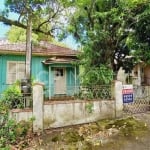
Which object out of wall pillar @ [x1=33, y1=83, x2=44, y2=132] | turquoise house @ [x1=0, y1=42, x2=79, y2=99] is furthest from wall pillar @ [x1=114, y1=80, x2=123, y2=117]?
turquoise house @ [x1=0, y1=42, x2=79, y2=99]

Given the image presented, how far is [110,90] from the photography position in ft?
43.8

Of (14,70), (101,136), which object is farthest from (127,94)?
(14,70)

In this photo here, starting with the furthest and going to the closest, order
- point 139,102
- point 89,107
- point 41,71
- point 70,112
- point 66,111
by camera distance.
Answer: point 41,71 → point 139,102 → point 89,107 → point 70,112 → point 66,111

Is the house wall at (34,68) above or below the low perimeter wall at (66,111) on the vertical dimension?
above

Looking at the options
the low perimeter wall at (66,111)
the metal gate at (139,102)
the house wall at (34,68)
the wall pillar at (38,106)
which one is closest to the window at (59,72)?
the house wall at (34,68)

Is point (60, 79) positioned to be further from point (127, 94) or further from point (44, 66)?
point (127, 94)

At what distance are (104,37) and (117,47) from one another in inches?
72.9

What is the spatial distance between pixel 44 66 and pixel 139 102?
7.33 meters

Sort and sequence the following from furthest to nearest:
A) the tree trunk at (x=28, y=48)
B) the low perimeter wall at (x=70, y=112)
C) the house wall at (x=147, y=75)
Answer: the house wall at (x=147, y=75)
the tree trunk at (x=28, y=48)
the low perimeter wall at (x=70, y=112)

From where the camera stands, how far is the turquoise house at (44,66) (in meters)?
17.8

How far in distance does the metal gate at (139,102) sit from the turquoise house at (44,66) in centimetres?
423

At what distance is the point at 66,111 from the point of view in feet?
39.2

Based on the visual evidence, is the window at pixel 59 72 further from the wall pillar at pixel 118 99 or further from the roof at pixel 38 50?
the wall pillar at pixel 118 99

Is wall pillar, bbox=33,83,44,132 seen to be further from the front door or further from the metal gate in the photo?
the front door
